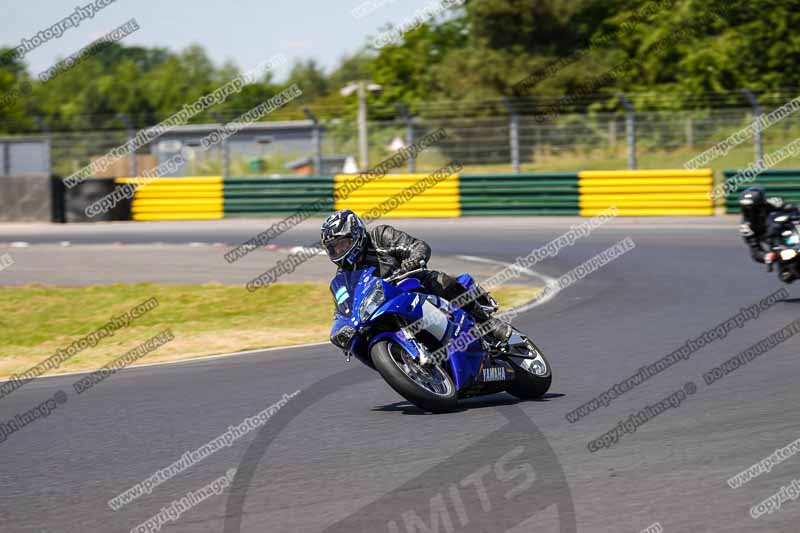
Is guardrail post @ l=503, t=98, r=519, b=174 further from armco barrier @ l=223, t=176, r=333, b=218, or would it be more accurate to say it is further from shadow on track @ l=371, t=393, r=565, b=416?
shadow on track @ l=371, t=393, r=565, b=416

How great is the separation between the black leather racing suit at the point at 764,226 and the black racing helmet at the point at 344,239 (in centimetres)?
691

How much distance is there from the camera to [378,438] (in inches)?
280

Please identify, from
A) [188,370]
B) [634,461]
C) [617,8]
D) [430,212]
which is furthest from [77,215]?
[617,8]

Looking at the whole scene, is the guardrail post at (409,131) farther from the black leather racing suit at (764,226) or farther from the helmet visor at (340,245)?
the helmet visor at (340,245)

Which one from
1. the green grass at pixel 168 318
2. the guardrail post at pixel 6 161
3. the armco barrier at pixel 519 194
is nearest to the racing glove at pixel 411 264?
the green grass at pixel 168 318

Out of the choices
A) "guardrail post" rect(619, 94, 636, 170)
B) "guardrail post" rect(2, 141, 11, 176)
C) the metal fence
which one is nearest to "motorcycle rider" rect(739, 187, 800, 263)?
the metal fence

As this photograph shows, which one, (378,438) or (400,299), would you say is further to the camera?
(400,299)

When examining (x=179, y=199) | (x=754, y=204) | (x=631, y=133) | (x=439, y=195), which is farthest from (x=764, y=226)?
(x=179, y=199)

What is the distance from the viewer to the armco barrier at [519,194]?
84.8 feet

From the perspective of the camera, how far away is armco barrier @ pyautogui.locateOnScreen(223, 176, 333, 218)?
90.3 ft

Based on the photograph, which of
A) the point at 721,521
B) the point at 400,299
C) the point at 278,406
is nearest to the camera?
the point at 721,521

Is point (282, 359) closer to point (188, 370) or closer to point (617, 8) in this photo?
point (188, 370)

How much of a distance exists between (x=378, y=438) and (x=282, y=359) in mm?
3771

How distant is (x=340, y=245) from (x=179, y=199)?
21473 mm
